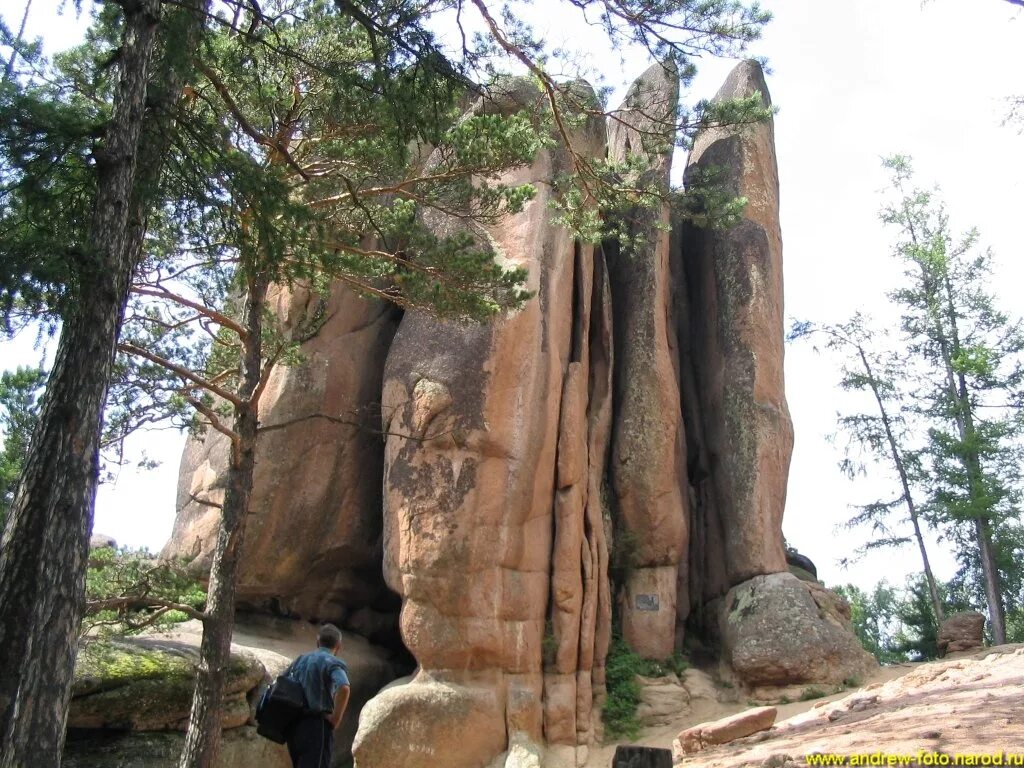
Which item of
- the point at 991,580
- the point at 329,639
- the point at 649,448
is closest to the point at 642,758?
the point at 329,639

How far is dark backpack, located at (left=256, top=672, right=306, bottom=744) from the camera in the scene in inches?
256

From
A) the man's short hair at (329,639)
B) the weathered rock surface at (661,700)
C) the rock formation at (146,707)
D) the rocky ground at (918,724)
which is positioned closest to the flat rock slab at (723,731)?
the rocky ground at (918,724)

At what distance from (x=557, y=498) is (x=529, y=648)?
7.28 feet

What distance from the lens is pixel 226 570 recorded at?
899cm

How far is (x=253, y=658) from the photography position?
11516mm

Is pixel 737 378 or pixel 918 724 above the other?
pixel 737 378

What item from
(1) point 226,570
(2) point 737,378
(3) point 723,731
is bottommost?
(3) point 723,731

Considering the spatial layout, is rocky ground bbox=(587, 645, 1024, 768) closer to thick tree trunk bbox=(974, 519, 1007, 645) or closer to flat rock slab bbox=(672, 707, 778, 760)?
flat rock slab bbox=(672, 707, 778, 760)

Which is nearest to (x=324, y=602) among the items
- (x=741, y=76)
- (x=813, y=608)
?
(x=813, y=608)

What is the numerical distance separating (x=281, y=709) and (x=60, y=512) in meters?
2.07

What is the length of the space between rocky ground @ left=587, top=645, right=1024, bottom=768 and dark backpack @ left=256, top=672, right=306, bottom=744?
11.6 ft

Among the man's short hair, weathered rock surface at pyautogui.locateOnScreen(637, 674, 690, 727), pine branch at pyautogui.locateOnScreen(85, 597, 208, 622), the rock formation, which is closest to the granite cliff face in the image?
weathered rock surface at pyautogui.locateOnScreen(637, 674, 690, 727)

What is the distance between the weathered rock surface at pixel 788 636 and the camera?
12938 mm

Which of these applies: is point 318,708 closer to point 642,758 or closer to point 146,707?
point 642,758
